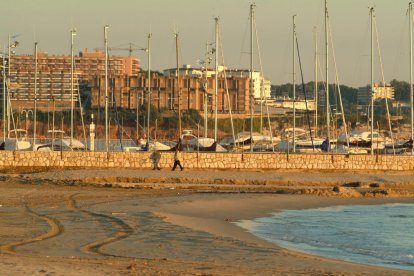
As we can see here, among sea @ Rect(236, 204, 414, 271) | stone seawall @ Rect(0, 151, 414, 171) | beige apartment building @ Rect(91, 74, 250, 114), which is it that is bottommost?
sea @ Rect(236, 204, 414, 271)

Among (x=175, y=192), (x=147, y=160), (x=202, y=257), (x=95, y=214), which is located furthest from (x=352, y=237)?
(x=147, y=160)

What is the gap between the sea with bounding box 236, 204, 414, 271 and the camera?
2049 cm

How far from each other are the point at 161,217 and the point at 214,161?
24182mm

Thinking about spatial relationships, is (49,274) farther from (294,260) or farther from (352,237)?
(352,237)

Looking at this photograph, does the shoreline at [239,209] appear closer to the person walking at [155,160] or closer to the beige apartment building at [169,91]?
the person walking at [155,160]

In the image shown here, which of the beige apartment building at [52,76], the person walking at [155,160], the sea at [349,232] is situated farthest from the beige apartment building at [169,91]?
the sea at [349,232]

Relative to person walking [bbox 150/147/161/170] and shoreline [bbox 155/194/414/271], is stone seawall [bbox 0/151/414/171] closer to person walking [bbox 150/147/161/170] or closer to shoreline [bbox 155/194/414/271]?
person walking [bbox 150/147/161/170]

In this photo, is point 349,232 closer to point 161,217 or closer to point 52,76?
point 161,217

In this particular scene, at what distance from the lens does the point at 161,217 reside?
2527 centimetres

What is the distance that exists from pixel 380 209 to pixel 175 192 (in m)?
7.86

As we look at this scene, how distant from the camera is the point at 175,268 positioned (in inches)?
599

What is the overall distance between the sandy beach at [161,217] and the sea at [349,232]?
930 millimetres

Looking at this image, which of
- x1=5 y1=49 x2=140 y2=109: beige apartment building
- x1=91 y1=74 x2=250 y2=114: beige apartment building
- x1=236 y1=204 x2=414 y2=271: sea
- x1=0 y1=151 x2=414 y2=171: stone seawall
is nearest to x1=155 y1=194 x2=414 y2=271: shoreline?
x1=236 y1=204 x2=414 y2=271: sea

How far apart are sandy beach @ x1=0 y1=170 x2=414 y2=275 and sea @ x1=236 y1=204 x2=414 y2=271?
3.05 feet
